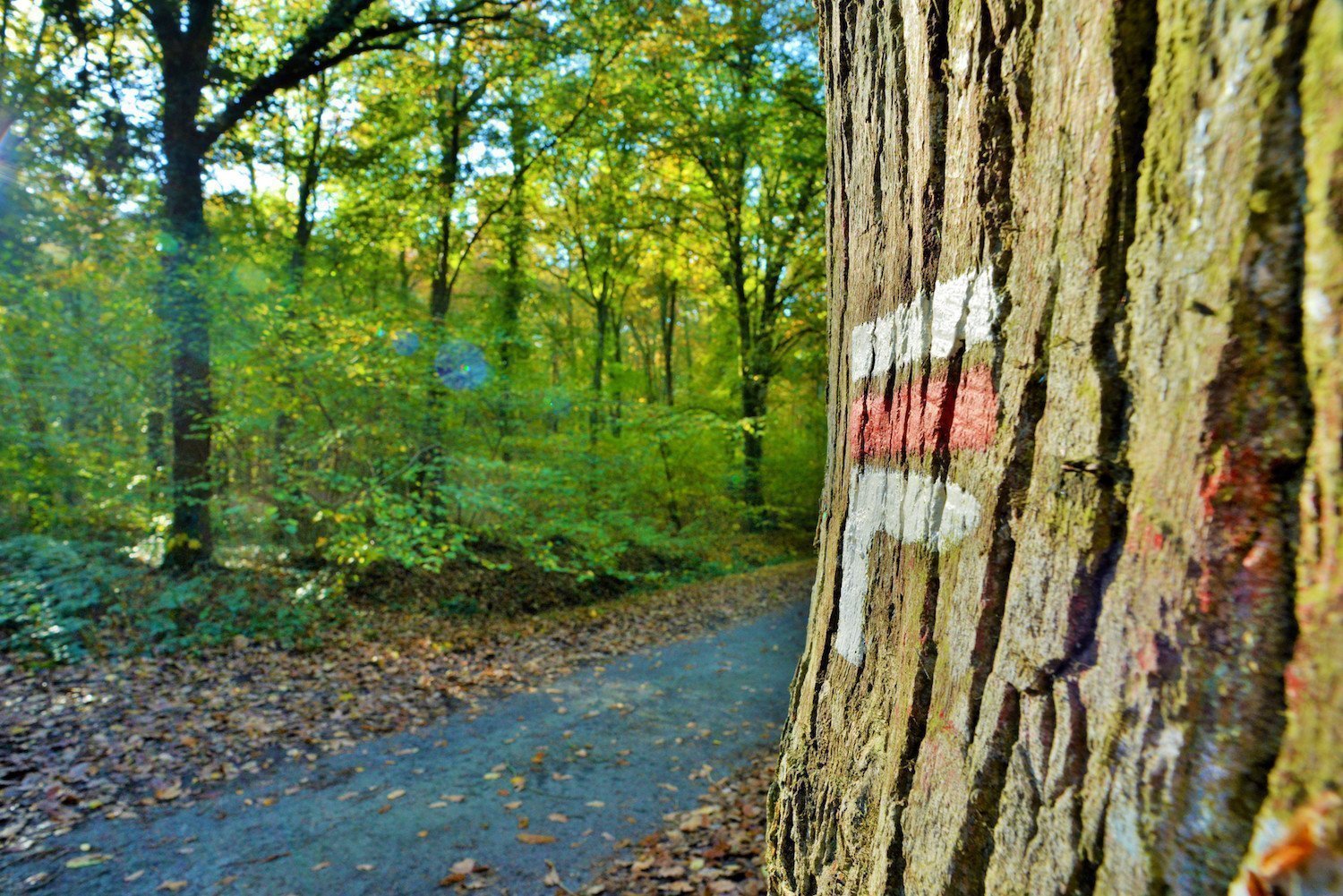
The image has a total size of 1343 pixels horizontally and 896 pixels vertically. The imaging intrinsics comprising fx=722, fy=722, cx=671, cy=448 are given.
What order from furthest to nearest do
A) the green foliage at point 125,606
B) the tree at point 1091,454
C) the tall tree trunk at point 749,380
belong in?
the tall tree trunk at point 749,380 < the green foliage at point 125,606 < the tree at point 1091,454

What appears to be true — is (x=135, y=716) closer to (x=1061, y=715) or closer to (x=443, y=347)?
(x=443, y=347)

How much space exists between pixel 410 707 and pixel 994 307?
7.11 meters

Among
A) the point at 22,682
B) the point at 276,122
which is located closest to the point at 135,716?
the point at 22,682

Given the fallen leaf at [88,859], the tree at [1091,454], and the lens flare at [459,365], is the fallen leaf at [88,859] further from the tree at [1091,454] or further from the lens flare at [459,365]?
the lens flare at [459,365]

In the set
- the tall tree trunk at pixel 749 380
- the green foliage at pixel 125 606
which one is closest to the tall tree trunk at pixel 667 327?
the tall tree trunk at pixel 749 380

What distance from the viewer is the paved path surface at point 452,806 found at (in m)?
4.01

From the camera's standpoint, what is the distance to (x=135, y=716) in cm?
593

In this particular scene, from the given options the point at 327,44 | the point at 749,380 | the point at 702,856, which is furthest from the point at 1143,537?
→ the point at 749,380

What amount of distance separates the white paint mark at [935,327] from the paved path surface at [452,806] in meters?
3.79

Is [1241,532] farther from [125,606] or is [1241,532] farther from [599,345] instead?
[599,345]

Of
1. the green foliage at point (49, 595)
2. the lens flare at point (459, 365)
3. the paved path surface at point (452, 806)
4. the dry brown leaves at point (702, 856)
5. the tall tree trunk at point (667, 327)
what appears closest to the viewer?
the dry brown leaves at point (702, 856)

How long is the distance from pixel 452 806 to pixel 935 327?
16.5 feet

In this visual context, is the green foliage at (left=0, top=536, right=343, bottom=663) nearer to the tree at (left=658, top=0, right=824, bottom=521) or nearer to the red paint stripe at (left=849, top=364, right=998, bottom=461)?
the tree at (left=658, top=0, right=824, bottom=521)

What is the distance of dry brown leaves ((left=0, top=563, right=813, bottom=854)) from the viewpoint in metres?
4.89
